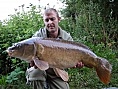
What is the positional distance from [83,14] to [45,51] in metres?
6.80

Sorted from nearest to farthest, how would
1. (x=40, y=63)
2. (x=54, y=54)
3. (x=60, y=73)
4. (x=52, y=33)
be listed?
(x=40, y=63) → (x=54, y=54) → (x=60, y=73) → (x=52, y=33)

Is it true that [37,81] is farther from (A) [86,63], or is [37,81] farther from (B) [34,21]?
(B) [34,21]

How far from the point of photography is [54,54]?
4.00 m

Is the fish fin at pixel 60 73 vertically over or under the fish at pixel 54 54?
under

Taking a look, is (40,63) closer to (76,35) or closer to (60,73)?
(60,73)

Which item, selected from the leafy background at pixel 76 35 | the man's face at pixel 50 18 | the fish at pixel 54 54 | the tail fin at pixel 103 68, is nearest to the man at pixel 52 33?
the man's face at pixel 50 18

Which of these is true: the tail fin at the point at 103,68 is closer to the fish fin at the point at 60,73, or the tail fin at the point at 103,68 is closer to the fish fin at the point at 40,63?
the fish fin at the point at 60,73

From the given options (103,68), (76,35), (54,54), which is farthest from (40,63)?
(76,35)

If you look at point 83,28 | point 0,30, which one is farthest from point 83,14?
point 0,30

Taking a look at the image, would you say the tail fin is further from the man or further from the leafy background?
the leafy background

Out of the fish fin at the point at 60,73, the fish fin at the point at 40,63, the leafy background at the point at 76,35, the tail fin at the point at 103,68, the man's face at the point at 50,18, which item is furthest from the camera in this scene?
the leafy background at the point at 76,35

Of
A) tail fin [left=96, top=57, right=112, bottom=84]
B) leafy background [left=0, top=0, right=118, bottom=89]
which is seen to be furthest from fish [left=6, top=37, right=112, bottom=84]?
leafy background [left=0, top=0, right=118, bottom=89]

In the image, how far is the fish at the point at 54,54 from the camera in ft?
12.7

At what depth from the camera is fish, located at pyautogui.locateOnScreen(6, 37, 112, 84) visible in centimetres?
388
